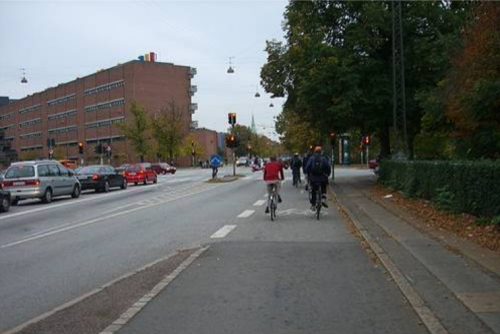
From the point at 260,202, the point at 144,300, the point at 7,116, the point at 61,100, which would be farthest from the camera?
the point at 7,116

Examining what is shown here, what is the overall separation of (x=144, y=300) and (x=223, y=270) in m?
1.98

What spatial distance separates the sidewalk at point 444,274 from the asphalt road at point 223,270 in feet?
0.93

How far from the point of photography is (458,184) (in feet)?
45.4

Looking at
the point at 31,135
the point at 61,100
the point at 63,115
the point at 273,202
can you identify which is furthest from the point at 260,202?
the point at 31,135

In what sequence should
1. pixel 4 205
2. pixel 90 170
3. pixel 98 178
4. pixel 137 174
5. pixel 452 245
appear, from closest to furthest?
pixel 452 245, pixel 4 205, pixel 98 178, pixel 90 170, pixel 137 174

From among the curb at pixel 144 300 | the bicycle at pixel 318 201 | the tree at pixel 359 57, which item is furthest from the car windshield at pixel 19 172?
the curb at pixel 144 300

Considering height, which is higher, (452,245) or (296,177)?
(296,177)

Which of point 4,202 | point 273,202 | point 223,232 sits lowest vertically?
point 223,232

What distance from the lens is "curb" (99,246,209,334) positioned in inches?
227

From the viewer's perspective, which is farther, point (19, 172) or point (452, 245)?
point (19, 172)

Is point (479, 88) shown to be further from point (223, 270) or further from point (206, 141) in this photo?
point (206, 141)

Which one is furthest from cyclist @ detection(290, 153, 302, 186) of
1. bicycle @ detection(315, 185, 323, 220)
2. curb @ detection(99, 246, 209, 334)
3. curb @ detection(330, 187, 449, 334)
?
curb @ detection(99, 246, 209, 334)

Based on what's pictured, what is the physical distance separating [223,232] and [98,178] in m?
19.2

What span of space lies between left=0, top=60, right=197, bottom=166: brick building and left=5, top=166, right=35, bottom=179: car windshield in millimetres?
73208
